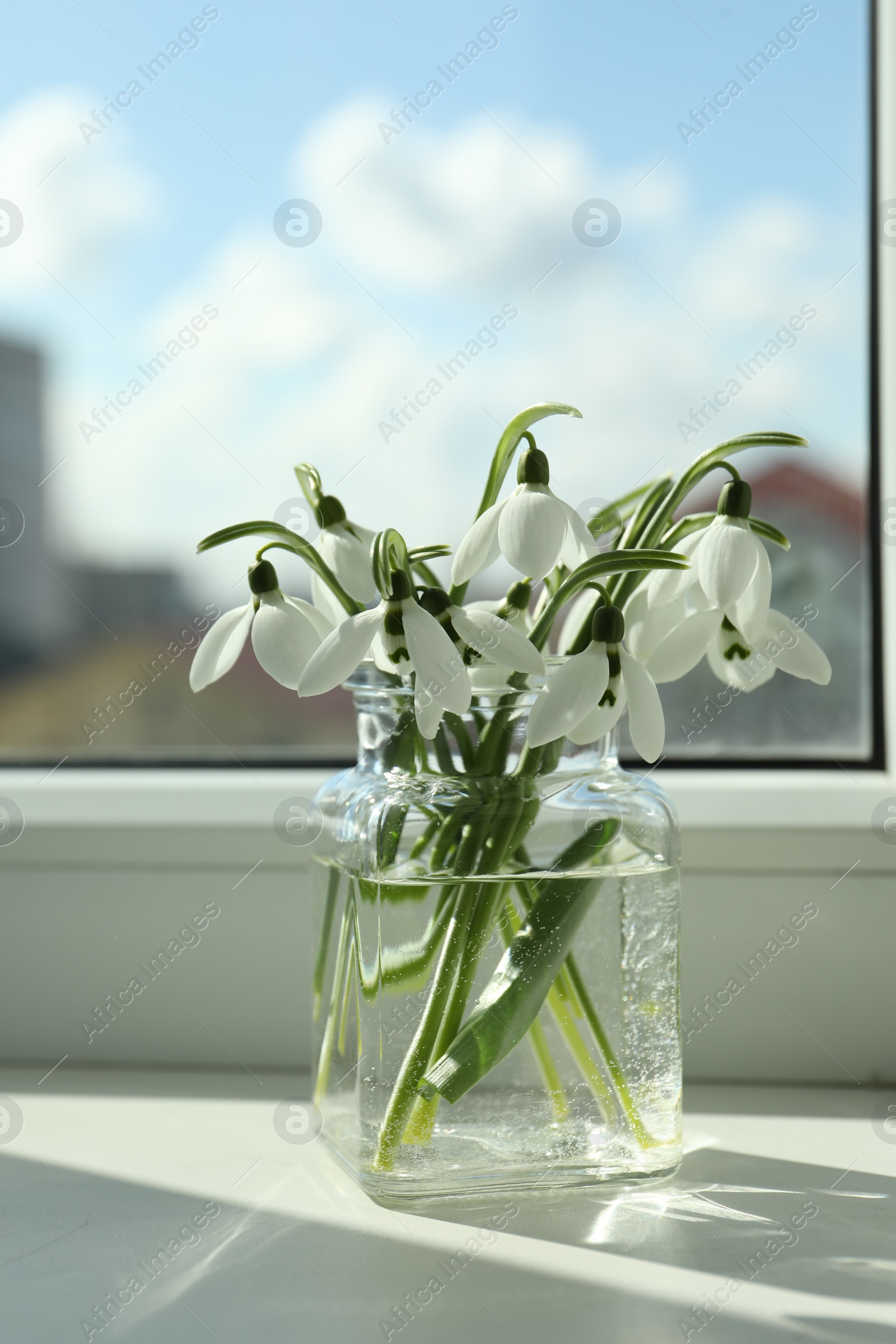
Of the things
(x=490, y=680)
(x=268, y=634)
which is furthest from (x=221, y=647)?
(x=490, y=680)

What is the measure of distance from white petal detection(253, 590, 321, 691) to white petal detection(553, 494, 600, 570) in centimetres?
15

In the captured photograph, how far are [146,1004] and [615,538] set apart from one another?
1.68ft

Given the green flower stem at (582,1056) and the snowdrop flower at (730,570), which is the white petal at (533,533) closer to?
the snowdrop flower at (730,570)

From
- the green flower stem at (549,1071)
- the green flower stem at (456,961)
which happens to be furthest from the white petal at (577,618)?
the green flower stem at (549,1071)

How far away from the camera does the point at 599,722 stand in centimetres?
56

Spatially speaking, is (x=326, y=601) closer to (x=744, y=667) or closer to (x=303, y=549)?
(x=303, y=549)

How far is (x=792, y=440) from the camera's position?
56 cm

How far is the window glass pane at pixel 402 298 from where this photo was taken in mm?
941

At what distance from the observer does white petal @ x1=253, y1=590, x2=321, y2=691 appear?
1.88ft

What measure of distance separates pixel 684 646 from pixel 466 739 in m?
0.13

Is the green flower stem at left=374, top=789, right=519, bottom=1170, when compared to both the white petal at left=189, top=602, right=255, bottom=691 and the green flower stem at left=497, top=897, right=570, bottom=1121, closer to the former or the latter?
the green flower stem at left=497, top=897, right=570, bottom=1121

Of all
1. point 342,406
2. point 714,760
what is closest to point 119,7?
point 342,406

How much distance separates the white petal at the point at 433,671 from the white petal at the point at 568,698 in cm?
4

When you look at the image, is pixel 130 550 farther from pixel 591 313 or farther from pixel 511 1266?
pixel 511 1266
